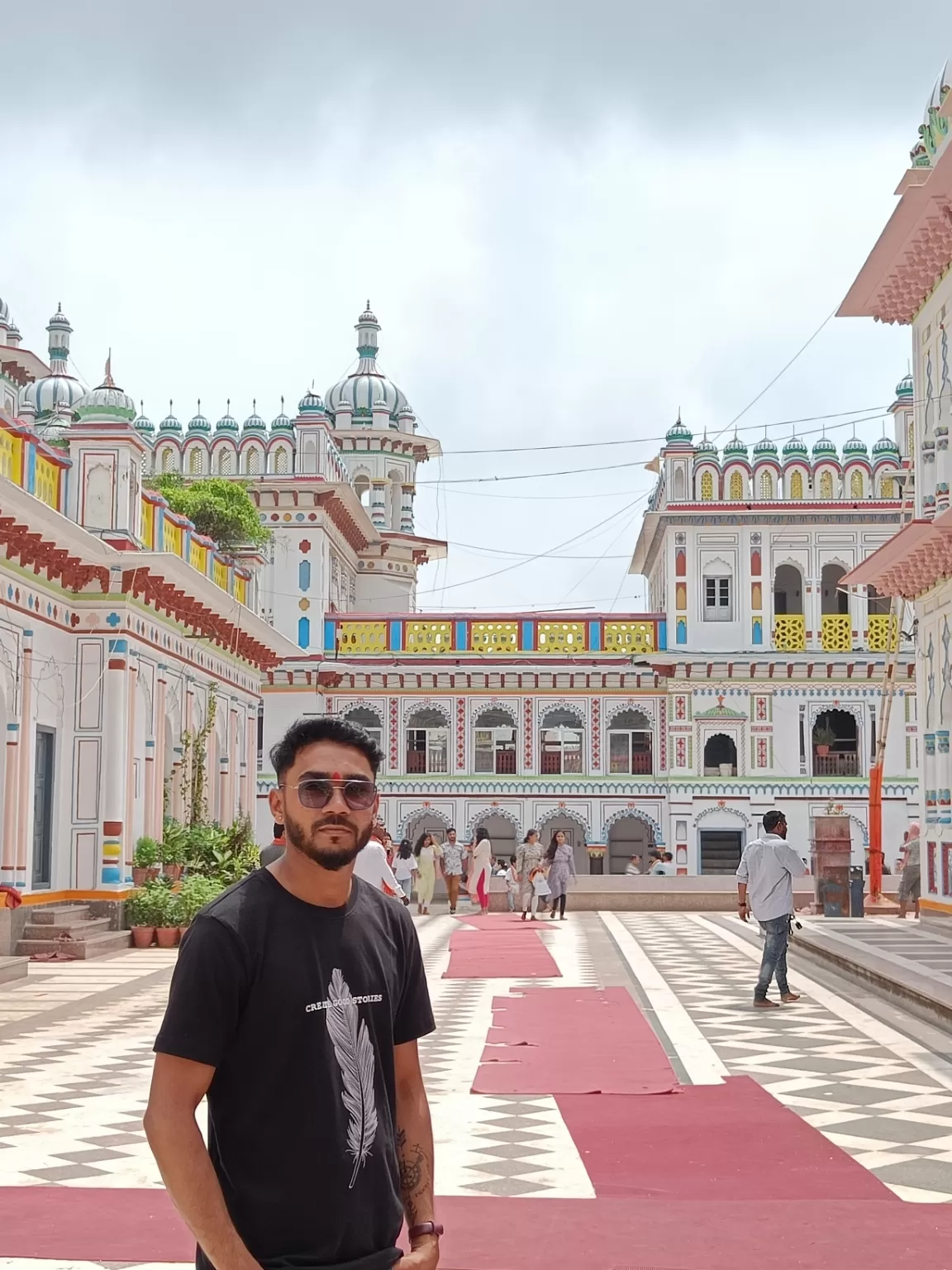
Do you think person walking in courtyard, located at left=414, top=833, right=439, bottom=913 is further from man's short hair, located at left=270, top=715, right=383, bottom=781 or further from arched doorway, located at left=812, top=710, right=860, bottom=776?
man's short hair, located at left=270, top=715, right=383, bottom=781

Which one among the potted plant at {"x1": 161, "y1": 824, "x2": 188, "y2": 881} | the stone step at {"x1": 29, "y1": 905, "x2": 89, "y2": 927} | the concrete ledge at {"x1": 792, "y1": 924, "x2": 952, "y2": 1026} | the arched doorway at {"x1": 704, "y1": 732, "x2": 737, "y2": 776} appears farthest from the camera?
the arched doorway at {"x1": 704, "y1": 732, "x2": 737, "y2": 776}

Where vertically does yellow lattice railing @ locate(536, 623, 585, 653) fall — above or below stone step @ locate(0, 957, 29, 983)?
above

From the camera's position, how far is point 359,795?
313 cm

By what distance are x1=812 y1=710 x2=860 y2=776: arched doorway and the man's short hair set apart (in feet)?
115

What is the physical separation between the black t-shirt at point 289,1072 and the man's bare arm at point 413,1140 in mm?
111

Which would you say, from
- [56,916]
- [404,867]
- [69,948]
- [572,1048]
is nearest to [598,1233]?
[572,1048]

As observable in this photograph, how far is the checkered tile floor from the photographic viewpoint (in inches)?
274

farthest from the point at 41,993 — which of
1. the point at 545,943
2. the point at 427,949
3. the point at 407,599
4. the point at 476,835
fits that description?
the point at 407,599

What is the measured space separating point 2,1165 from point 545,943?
1333 centimetres

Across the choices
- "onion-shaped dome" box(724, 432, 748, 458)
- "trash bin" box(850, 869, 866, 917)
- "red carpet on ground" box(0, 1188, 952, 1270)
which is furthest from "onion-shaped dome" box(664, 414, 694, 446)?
"red carpet on ground" box(0, 1188, 952, 1270)

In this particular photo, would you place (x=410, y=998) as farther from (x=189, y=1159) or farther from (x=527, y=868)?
(x=527, y=868)

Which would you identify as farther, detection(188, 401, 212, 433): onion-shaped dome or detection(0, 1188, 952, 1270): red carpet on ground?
detection(188, 401, 212, 433): onion-shaped dome

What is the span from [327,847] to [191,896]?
1717 cm

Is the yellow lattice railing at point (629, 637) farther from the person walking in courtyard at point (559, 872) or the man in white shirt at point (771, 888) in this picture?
the man in white shirt at point (771, 888)
